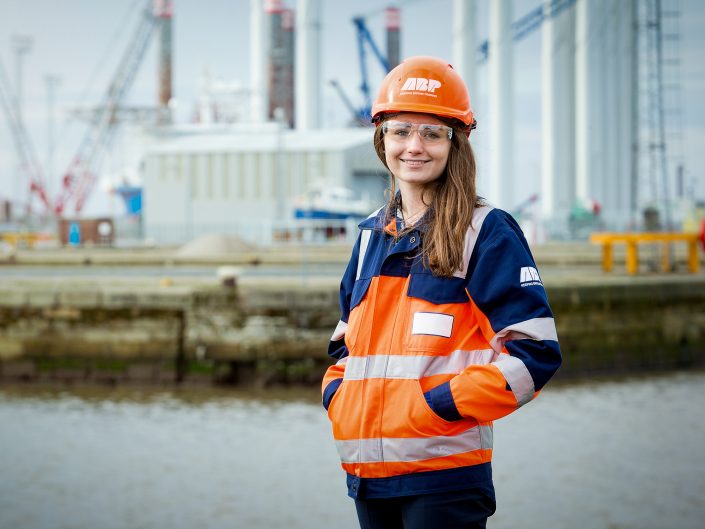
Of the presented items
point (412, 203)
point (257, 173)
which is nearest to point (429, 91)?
point (412, 203)

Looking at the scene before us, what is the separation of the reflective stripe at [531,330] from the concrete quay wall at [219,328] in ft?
39.8

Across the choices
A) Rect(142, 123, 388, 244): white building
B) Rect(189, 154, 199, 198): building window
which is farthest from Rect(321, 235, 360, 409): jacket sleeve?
Rect(189, 154, 199, 198): building window

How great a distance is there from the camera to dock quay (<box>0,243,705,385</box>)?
1465 centimetres

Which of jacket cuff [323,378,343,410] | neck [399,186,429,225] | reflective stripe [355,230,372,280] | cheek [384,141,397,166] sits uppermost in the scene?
cheek [384,141,397,166]

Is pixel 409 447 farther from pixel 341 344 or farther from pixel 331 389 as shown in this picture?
pixel 341 344

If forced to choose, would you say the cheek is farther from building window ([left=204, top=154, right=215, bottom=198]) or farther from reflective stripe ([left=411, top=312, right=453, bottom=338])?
building window ([left=204, top=154, right=215, bottom=198])

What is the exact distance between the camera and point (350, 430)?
8.06 feet

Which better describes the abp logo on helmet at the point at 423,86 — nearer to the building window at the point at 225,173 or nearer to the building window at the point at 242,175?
the building window at the point at 242,175

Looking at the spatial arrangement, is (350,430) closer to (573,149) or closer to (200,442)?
(200,442)

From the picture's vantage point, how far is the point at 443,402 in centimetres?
233

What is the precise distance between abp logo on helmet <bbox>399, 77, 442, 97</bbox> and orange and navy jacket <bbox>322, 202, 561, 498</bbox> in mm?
328

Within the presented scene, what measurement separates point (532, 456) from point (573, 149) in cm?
4537

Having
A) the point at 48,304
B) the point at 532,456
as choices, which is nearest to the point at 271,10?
the point at 48,304

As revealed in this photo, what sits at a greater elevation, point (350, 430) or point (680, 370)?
point (350, 430)
